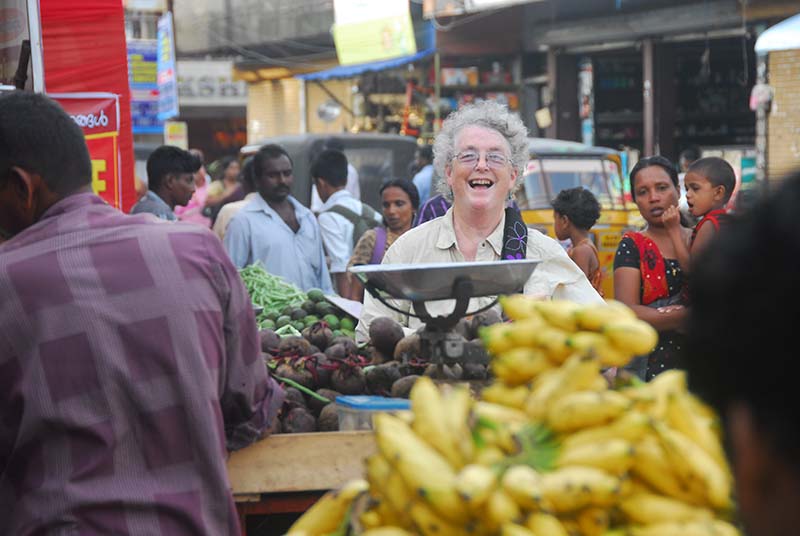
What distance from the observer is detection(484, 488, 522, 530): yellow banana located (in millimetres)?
1740

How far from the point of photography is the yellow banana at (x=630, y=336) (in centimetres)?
211

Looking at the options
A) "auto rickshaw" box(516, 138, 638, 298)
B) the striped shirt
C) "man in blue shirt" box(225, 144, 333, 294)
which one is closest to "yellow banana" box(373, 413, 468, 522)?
the striped shirt

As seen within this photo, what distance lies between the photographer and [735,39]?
19641 mm

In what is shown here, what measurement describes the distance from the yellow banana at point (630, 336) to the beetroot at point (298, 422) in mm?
1818

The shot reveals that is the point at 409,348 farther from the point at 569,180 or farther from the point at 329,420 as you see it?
the point at 569,180

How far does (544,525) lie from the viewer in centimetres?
176

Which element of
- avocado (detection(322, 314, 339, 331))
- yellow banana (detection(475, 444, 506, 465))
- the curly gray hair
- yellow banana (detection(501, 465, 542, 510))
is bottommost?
avocado (detection(322, 314, 339, 331))

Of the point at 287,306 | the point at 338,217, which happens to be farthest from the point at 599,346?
the point at 338,217

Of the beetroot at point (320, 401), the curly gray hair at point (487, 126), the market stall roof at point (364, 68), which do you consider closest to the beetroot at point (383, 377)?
the beetroot at point (320, 401)

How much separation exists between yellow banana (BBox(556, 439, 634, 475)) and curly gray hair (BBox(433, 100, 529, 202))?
280 centimetres

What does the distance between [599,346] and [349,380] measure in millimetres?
2052

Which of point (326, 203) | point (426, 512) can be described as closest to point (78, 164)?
point (426, 512)

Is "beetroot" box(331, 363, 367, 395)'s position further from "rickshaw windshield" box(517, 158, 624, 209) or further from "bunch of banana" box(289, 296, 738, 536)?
"rickshaw windshield" box(517, 158, 624, 209)

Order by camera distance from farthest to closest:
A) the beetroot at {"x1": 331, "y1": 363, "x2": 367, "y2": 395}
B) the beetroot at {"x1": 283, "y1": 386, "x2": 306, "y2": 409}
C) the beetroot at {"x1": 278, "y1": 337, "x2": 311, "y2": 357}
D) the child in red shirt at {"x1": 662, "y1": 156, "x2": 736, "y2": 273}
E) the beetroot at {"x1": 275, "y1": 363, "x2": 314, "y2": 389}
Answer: the child in red shirt at {"x1": 662, "y1": 156, "x2": 736, "y2": 273}, the beetroot at {"x1": 278, "y1": 337, "x2": 311, "y2": 357}, the beetroot at {"x1": 275, "y1": 363, "x2": 314, "y2": 389}, the beetroot at {"x1": 331, "y1": 363, "x2": 367, "y2": 395}, the beetroot at {"x1": 283, "y1": 386, "x2": 306, "y2": 409}
